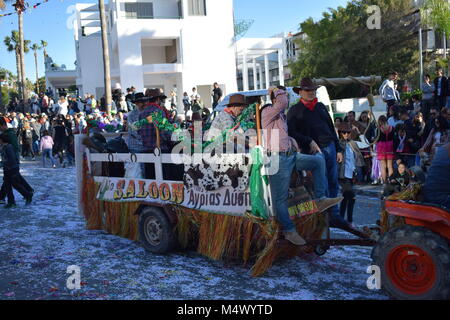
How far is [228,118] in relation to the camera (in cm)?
526

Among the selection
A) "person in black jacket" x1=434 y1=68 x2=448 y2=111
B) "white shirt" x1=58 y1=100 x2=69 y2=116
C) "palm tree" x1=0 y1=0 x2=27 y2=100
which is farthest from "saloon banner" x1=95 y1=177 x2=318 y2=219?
"palm tree" x1=0 y1=0 x2=27 y2=100

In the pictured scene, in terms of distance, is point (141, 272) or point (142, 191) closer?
point (141, 272)

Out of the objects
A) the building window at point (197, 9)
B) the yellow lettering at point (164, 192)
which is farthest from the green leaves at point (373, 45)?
the yellow lettering at point (164, 192)

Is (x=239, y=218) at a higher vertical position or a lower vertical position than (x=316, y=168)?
lower

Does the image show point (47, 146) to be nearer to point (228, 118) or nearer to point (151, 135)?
point (151, 135)

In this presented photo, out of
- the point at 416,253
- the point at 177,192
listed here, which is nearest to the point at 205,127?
the point at 177,192

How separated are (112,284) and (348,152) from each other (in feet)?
14.3

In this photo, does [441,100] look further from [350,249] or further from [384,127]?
[350,249]

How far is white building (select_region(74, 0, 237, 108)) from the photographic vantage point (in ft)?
96.7

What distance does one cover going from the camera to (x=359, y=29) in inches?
1249

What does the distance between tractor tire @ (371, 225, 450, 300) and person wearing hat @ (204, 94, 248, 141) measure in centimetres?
206

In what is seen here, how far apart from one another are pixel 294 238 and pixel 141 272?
180 centimetres

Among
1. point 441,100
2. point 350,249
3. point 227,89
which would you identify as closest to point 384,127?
point 441,100

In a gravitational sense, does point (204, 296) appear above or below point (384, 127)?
below
